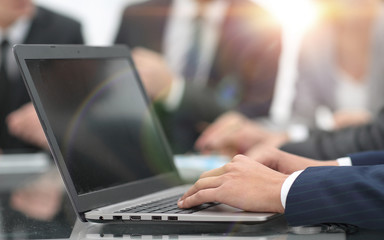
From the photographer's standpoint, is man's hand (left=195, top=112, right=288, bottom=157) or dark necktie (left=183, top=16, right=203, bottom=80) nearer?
man's hand (left=195, top=112, right=288, bottom=157)

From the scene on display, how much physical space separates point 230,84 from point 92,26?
2.24 meters

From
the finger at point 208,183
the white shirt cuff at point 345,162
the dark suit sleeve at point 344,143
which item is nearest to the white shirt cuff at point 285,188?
the finger at point 208,183

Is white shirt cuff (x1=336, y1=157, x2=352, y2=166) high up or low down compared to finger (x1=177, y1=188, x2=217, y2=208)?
down

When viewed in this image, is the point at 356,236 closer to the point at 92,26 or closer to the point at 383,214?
the point at 383,214

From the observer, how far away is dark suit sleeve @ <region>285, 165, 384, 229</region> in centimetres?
92

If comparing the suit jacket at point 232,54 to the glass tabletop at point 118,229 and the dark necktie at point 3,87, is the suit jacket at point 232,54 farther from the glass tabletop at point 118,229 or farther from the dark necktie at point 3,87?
the glass tabletop at point 118,229

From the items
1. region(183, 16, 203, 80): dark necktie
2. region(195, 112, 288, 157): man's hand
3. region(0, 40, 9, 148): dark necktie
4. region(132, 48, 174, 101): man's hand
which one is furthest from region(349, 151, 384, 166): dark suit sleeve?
region(183, 16, 203, 80): dark necktie

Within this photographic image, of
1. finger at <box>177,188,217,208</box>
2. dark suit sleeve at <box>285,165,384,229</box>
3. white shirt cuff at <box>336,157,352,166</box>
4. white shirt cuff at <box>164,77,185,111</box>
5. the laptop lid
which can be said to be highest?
the laptop lid

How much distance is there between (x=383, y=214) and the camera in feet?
3.02

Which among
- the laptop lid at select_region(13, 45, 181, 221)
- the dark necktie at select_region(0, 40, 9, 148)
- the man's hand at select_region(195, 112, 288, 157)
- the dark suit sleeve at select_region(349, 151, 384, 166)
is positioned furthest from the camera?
the dark necktie at select_region(0, 40, 9, 148)

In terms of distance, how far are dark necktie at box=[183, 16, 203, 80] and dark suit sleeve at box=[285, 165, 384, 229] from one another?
297cm

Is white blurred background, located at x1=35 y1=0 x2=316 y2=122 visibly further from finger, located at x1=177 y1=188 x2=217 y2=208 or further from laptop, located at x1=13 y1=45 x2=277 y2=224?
finger, located at x1=177 y1=188 x2=217 y2=208

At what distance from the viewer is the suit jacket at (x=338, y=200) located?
0.92 metres

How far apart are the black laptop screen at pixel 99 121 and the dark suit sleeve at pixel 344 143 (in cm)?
47
